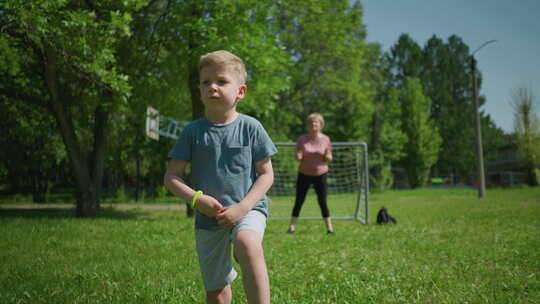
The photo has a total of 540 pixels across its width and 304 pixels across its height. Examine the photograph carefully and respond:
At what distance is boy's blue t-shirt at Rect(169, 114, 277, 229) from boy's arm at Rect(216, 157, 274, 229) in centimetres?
Answer: 7

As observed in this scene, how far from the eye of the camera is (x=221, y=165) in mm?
2412

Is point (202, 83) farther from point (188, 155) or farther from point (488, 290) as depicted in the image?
point (488, 290)

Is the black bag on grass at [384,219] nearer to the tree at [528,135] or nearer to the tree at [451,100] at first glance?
the tree at [528,135]

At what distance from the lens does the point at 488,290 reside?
11.5ft

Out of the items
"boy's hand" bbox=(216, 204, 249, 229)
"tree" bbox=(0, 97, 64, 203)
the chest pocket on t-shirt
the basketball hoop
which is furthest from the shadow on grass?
"boy's hand" bbox=(216, 204, 249, 229)

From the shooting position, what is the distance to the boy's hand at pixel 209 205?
2.19m

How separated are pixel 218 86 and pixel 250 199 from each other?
27.9 inches

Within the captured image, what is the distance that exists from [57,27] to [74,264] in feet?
17.9

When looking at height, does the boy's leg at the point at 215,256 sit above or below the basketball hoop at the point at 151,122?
below

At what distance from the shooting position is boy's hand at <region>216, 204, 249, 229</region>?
2195 mm

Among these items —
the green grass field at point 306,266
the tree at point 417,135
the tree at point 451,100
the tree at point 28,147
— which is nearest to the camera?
the green grass field at point 306,266

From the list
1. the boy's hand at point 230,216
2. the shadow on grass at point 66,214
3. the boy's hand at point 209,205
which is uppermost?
the boy's hand at point 209,205

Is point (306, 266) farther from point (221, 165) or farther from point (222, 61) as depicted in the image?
point (222, 61)

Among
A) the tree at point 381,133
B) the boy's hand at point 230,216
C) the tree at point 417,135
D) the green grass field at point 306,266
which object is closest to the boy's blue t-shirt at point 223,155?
the boy's hand at point 230,216
